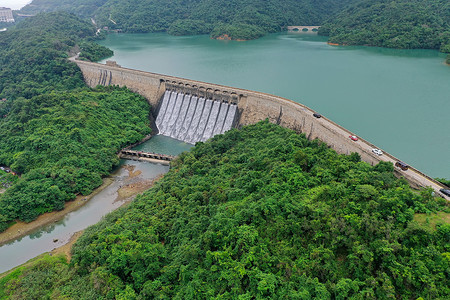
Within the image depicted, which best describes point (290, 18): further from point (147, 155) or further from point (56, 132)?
point (56, 132)

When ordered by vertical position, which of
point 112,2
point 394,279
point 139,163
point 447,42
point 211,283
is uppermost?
point 112,2

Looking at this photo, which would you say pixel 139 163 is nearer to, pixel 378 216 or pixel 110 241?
pixel 110 241

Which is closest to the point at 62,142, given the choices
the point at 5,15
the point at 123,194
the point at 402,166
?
the point at 123,194

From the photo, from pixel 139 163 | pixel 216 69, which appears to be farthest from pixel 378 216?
pixel 216 69

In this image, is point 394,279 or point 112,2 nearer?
point 394,279

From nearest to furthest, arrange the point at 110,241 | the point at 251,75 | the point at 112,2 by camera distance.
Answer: the point at 110,241 → the point at 251,75 → the point at 112,2

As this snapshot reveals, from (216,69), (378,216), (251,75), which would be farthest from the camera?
(216,69)

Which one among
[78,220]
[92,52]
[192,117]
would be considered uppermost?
[92,52]
